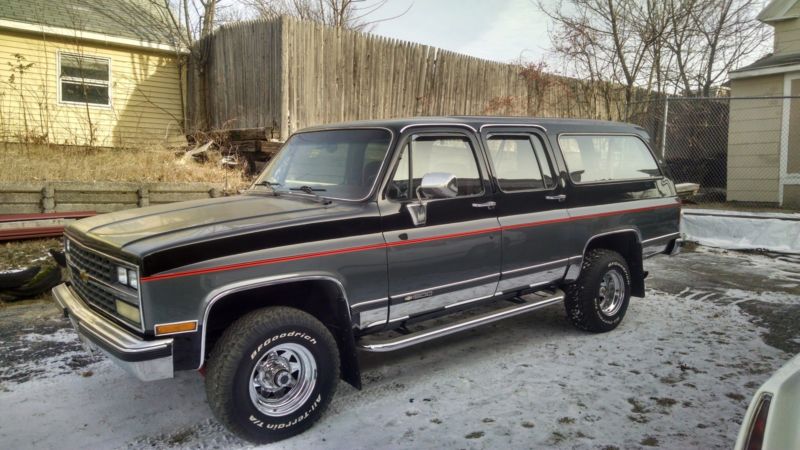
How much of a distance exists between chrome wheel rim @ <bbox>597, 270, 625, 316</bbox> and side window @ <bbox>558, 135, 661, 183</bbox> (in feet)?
3.12

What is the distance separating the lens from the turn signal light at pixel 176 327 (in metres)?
3.00

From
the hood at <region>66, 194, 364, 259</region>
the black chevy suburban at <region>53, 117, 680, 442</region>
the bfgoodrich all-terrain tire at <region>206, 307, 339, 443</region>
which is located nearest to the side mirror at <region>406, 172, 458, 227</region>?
the black chevy suburban at <region>53, 117, 680, 442</region>

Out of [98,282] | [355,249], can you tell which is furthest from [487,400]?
[98,282]

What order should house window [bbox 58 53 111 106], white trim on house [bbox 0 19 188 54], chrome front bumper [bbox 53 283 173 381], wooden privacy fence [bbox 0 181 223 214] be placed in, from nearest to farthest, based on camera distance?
chrome front bumper [bbox 53 283 173 381] → wooden privacy fence [bbox 0 181 223 214] → white trim on house [bbox 0 19 188 54] → house window [bbox 58 53 111 106]

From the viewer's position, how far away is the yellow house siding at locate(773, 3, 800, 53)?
42.7 ft

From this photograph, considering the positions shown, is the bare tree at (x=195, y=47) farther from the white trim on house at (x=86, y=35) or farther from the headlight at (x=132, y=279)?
the headlight at (x=132, y=279)

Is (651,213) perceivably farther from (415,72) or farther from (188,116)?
(188,116)

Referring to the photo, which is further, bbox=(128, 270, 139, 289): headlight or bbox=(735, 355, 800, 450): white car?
bbox=(128, 270, 139, 289): headlight

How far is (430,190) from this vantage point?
3949 mm

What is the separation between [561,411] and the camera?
379 cm

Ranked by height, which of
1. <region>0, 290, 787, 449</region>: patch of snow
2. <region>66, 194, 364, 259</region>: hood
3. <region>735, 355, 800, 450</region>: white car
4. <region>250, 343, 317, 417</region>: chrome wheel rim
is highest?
<region>66, 194, 364, 259</region>: hood

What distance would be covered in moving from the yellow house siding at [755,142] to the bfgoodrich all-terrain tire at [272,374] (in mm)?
12665

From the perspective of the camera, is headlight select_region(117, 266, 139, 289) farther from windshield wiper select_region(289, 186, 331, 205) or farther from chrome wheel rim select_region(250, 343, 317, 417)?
windshield wiper select_region(289, 186, 331, 205)

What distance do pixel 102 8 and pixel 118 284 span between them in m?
15.2
